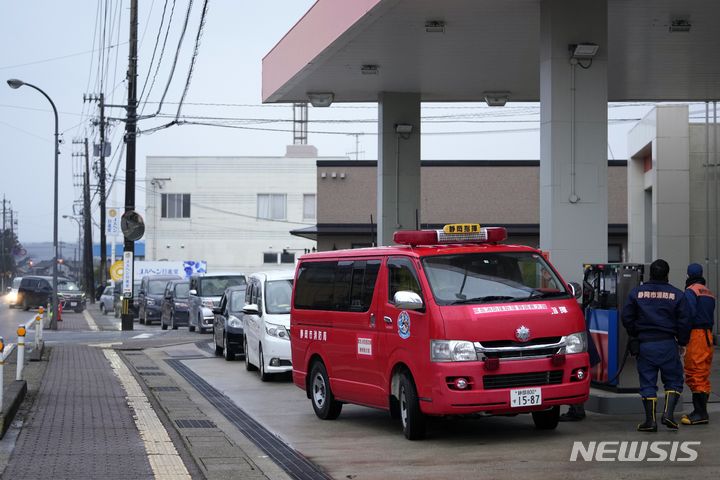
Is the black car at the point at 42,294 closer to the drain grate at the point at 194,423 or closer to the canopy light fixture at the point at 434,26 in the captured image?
the canopy light fixture at the point at 434,26

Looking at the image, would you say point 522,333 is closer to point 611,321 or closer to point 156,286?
point 611,321

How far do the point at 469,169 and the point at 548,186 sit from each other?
25688mm

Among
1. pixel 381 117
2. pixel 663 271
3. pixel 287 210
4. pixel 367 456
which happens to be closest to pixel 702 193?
pixel 381 117

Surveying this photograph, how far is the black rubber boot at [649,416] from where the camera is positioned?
11.2m

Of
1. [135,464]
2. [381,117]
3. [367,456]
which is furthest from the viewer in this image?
[381,117]

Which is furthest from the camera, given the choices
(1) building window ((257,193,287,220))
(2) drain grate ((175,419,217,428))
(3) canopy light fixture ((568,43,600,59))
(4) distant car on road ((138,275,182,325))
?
(1) building window ((257,193,287,220))

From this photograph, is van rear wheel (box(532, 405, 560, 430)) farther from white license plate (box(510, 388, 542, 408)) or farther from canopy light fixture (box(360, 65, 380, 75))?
canopy light fixture (box(360, 65, 380, 75))

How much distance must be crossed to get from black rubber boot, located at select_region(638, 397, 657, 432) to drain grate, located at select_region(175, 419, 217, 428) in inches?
195

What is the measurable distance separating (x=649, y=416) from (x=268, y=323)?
8.40m

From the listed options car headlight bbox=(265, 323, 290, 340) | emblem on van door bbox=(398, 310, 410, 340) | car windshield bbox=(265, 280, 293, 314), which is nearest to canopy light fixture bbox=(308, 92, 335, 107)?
car windshield bbox=(265, 280, 293, 314)

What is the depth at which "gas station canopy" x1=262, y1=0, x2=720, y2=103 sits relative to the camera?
647 inches

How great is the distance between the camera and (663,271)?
A: 1130 cm

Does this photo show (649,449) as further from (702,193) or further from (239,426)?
(702,193)

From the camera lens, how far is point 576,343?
11.1 m
